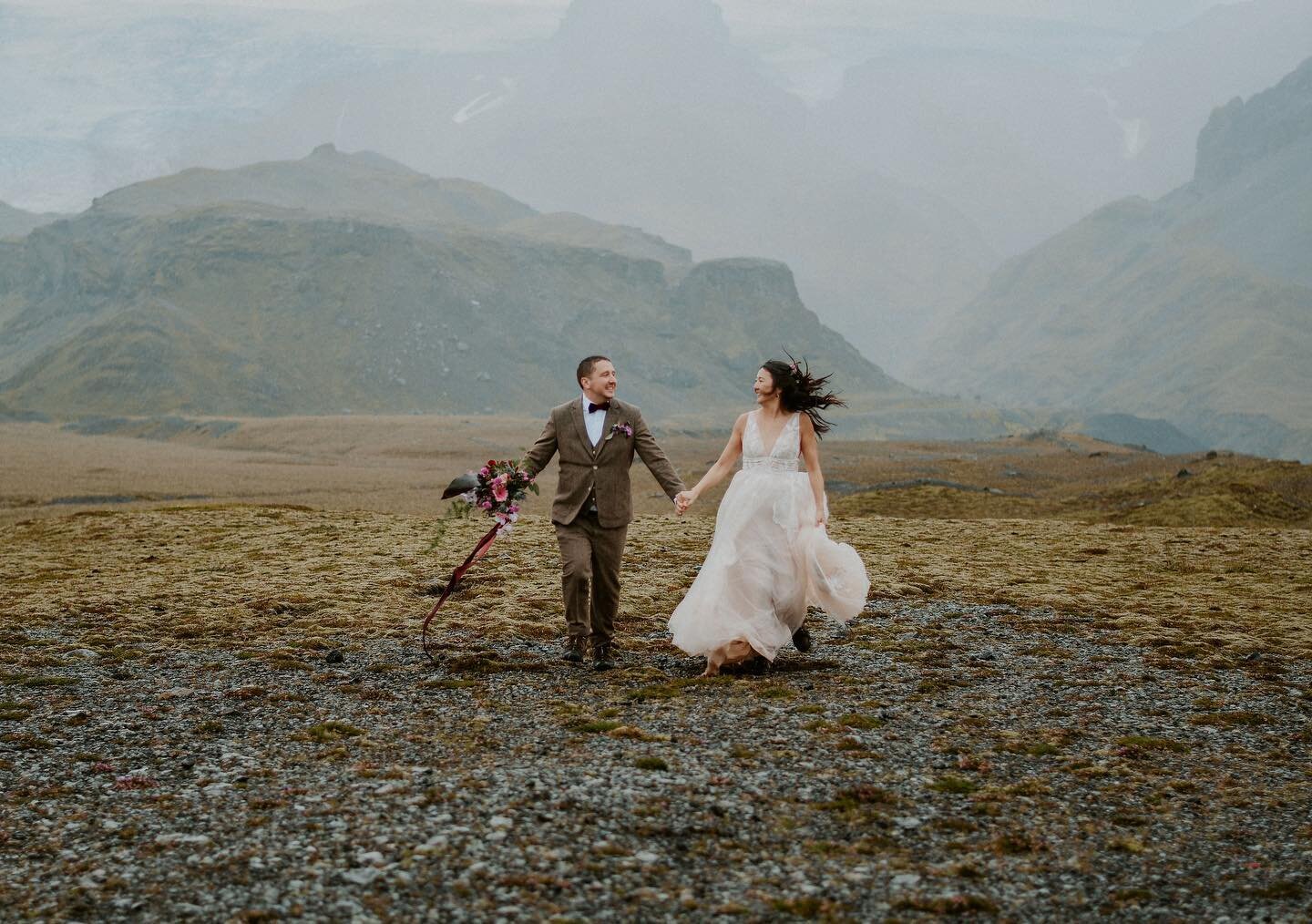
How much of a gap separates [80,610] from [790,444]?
10068 mm

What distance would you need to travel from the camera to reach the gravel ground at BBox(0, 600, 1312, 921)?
20.9ft

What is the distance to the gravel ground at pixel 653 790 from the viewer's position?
20.9 ft

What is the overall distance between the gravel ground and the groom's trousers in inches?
22.5

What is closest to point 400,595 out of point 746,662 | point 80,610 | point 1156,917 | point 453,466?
point 80,610

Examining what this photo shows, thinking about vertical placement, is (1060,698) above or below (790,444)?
below

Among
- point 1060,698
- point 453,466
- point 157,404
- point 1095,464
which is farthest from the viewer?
point 157,404

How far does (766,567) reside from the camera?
1130 centimetres

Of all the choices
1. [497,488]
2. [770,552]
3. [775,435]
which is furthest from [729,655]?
[497,488]

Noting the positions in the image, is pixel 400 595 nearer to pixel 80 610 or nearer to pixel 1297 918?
pixel 80 610

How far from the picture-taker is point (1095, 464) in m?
66.8

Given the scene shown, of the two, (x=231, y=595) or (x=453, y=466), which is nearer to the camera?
(x=231, y=595)

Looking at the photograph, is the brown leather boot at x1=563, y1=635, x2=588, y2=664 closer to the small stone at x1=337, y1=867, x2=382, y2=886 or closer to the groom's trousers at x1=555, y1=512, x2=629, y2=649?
the groom's trousers at x1=555, y1=512, x2=629, y2=649

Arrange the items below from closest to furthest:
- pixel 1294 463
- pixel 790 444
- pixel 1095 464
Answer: pixel 790 444, pixel 1294 463, pixel 1095 464

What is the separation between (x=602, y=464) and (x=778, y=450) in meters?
1.74
